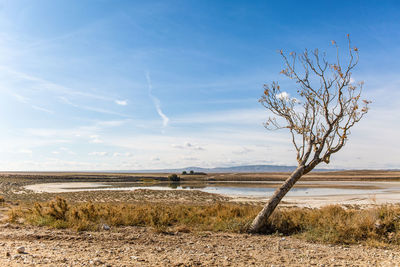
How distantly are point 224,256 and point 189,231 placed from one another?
3.62 m

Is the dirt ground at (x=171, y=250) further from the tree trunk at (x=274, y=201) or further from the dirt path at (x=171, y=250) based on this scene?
the tree trunk at (x=274, y=201)

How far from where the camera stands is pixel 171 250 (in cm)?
836

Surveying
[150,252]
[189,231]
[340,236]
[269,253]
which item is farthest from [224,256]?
[340,236]

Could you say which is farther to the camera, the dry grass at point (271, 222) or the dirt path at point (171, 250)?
the dry grass at point (271, 222)

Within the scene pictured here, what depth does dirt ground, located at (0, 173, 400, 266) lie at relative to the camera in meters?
7.09

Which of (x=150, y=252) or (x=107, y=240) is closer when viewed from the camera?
(x=150, y=252)

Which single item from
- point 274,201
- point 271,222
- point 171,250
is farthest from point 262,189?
point 171,250

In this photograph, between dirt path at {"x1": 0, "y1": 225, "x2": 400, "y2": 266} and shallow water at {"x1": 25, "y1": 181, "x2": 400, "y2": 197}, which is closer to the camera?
dirt path at {"x1": 0, "y1": 225, "x2": 400, "y2": 266}

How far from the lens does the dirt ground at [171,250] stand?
23.3 feet

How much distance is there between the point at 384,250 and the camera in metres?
8.58

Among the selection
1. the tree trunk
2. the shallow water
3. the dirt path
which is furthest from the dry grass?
the shallow water

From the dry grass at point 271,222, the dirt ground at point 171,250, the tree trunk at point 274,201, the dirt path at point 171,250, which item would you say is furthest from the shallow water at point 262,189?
the dirt path at point 171,250

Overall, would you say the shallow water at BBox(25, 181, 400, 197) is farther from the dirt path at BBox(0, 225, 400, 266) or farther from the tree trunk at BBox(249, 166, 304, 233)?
the dirt path at BBox(0, 225, 400, 266)

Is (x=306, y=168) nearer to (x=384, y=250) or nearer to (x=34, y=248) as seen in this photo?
(x=384, y=250)
